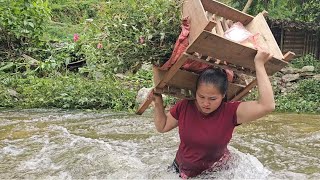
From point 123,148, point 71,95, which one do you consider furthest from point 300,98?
point 123,148

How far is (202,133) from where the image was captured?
10.1 feet

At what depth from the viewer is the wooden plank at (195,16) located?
2672 mm

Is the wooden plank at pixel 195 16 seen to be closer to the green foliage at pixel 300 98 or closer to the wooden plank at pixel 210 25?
the wooden plank at pixel 210 25

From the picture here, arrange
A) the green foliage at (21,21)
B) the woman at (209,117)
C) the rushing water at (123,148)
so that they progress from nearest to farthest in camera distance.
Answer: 1. the woman at (209,117)
2. the rushing water at (123,148)
3. the green foliage at (21,21)

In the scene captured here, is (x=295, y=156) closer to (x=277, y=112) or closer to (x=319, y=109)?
(x=277, y=112)

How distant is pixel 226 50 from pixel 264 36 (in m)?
0.50

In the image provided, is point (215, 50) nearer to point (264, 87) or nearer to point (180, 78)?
point (264, 87)

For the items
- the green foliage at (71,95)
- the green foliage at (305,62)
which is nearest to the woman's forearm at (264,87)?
the green foliage at (71,95)

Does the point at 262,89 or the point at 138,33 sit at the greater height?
the point at 138,33

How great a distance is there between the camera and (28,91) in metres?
9.45

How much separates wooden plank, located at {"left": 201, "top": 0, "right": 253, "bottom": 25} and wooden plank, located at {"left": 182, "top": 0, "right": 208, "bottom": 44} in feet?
0.58

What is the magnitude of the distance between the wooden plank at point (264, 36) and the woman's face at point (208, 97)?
0.46 m

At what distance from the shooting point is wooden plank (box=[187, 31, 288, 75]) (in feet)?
8.62

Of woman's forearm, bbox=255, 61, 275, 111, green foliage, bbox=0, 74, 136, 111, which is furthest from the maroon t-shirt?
green foliage, bbox=0, 74, 136, 111
